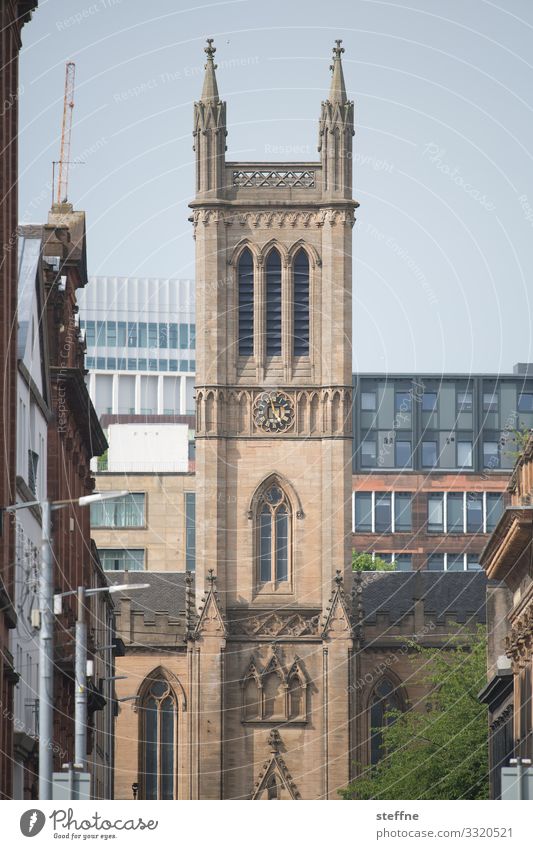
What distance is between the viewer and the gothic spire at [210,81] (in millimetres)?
120500

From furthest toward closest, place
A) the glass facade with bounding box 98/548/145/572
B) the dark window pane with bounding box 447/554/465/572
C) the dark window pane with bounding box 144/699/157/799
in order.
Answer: the dark window pane with bounding box 447/554/465/572, the glass facade with bounding box 98/548/145/572, the dark window pane with bounding box 144/699/157/799

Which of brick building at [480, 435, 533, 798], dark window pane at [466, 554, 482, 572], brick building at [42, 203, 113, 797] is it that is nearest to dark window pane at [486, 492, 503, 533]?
dark window pane at [466, 554, 482, 572]

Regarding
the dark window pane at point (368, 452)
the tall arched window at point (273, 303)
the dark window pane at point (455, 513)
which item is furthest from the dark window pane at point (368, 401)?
the tall arched window at point (273, 303)

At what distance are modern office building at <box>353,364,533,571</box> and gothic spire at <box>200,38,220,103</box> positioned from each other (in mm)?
64286

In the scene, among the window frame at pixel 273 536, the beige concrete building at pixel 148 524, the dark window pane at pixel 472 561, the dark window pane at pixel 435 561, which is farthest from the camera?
the dark window pane at pixel 435 561

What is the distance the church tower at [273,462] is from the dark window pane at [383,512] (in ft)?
213

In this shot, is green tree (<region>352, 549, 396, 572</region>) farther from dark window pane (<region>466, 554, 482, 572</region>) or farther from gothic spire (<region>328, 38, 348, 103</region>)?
gothic spire (<region>328, 38, 348, 103</region>)

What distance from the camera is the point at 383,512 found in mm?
186000

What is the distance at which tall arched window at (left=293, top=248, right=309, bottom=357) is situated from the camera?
12119 cm

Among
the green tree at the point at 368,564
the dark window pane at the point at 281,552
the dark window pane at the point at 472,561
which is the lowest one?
the dark window pane at the point at 281,552

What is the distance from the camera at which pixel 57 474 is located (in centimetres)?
7050

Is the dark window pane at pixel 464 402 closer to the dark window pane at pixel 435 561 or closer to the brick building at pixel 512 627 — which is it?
the dark window pane at pixel 435 561

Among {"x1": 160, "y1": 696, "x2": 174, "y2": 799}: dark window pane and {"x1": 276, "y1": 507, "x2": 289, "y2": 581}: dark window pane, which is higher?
{"x1": 276, "y1": 507, "x2": 289, "y2": 581}: dark window pane
